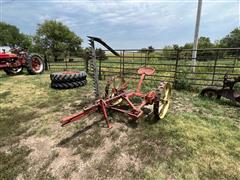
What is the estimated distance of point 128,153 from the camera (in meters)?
2.38

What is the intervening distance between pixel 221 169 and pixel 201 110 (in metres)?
1.91

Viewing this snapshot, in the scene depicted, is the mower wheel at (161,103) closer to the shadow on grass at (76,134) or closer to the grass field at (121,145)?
the grass field at (121,145)

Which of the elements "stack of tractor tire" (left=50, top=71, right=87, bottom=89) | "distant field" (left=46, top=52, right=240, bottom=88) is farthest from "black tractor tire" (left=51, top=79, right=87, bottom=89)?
"distant field" (left=46, top=52, right=240, bottom=88)

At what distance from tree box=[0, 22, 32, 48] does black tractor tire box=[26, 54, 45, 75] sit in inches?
1685

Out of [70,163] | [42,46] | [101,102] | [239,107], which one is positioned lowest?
[70,163]

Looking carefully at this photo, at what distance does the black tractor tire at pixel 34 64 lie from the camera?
27.1ft

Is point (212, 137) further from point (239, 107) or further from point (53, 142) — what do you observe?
point (53, 142)

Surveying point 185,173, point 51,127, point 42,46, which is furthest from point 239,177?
point 42,46

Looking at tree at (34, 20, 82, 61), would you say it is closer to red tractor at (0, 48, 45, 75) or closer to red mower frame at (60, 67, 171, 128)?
red tractor at (0, 48, 45, 75)

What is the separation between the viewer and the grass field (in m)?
2.07

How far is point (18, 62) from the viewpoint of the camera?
8.27 m

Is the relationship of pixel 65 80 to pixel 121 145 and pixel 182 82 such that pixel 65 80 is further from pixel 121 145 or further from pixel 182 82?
pixel 182 82

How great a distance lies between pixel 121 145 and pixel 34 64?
8.00 m

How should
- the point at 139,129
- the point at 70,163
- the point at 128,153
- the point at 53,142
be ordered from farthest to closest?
the point at 139,129 < the point at 53,142 < the point at 128,153 < the point at 70,163
